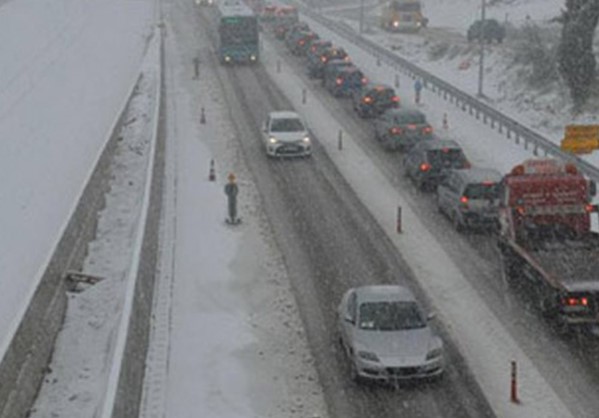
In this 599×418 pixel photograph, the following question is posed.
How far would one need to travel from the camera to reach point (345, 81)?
51.3 m

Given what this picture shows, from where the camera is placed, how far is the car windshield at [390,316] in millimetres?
19469

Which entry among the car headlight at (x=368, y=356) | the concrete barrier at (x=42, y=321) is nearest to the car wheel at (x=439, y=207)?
the concrete barrier at (x=42, y=321)

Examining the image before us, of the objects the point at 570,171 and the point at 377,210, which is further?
the point at 377,210

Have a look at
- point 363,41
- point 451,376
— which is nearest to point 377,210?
point 451,376

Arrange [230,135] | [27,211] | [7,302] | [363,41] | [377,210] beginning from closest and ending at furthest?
[7,302]
[377,210]
[27,211]
[230,135]
[363,41]

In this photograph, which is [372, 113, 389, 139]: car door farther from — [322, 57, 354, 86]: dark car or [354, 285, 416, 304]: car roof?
[354, 285, 416, 304]: car roof

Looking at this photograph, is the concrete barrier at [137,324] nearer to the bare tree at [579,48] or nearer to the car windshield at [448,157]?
the car windshield at [448,157]

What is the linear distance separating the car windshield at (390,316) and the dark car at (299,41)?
157 feet

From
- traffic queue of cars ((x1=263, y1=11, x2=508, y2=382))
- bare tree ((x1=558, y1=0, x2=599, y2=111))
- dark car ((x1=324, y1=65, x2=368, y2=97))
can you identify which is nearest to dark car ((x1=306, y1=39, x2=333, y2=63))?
traffic queue of cars ((x1=263, y1=11, x2=508, y2=382))

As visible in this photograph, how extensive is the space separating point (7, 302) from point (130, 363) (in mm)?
9290

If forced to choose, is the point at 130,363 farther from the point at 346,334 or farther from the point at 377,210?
the point at 377,210

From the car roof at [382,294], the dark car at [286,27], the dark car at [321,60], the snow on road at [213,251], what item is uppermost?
the dark car at [286,27]

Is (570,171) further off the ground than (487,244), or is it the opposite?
(570,171)

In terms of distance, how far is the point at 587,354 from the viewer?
2023 centimetres
